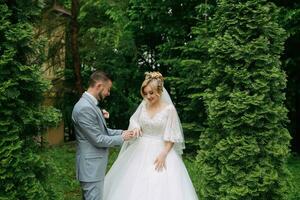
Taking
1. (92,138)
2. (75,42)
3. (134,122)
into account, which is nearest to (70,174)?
(75,42)

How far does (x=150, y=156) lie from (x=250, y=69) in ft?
5.63

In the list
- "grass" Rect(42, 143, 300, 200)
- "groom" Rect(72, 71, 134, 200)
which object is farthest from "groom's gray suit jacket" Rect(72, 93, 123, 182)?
"grass" Rect(42, 143, 300, 200)

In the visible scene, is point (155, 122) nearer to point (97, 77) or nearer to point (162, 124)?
point (162, 124)

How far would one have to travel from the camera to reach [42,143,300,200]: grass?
7.91 m

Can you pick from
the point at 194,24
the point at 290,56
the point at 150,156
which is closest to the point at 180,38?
the point at 194,24

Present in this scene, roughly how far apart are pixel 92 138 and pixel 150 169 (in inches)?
42.6

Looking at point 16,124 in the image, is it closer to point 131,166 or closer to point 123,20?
point 131,166

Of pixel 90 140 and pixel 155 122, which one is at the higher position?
pixel 155 122

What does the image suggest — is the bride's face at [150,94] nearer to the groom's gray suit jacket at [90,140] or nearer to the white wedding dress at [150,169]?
the white wedding dress at [150,169]

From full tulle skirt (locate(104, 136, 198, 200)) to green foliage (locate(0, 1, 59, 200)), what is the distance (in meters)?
1.32

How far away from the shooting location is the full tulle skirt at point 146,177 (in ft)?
19.1

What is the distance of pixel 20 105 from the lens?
4754 millimetres

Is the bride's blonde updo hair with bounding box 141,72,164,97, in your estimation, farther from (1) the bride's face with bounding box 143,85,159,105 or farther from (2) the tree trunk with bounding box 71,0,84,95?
(2) the tree trunk with bounding box 71,0,84,95

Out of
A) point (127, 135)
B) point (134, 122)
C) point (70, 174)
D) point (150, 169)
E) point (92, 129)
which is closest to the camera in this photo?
point (92, 129)
